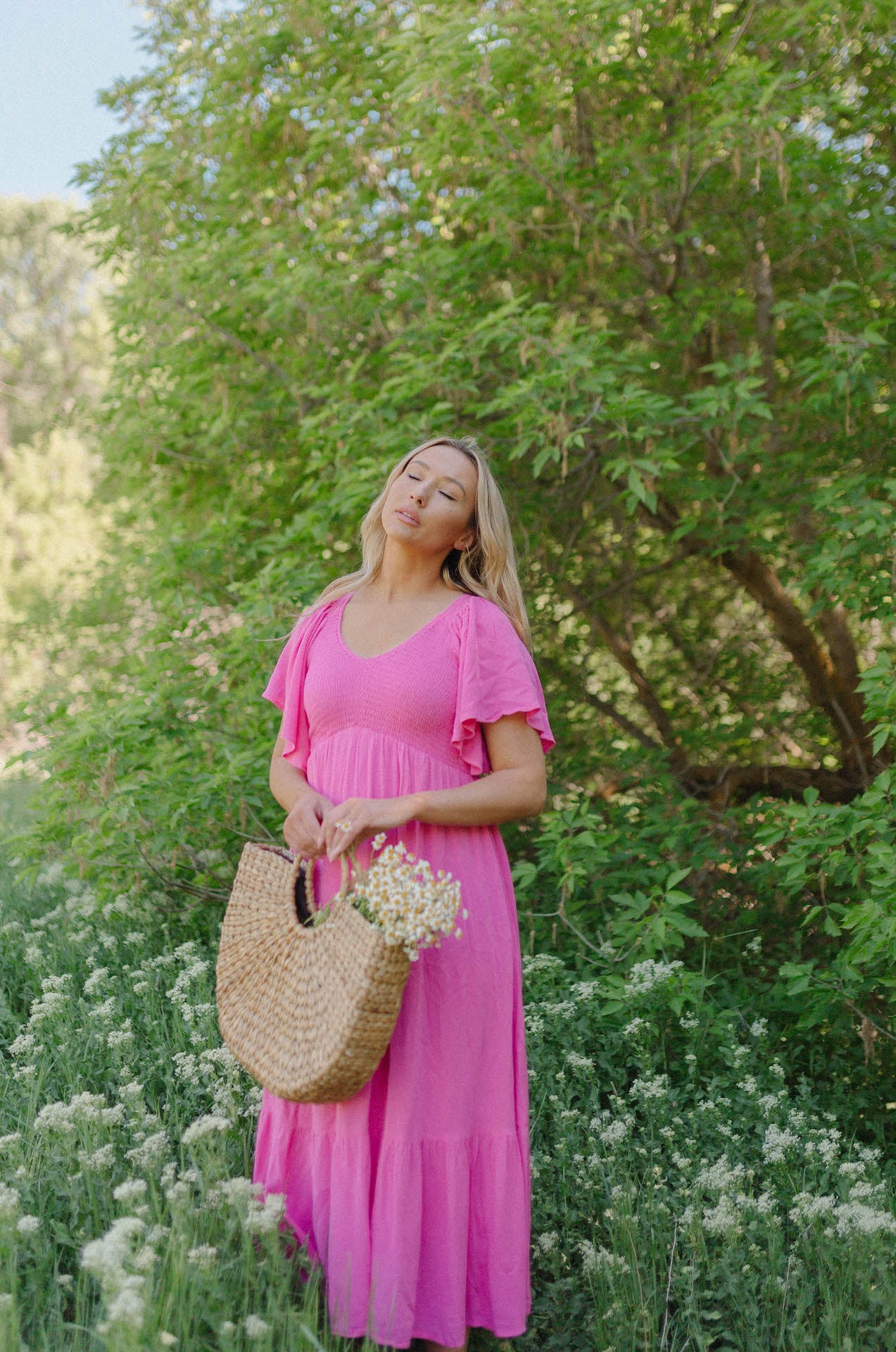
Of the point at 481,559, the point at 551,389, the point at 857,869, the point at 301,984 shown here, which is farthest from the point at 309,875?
the point at 551,389

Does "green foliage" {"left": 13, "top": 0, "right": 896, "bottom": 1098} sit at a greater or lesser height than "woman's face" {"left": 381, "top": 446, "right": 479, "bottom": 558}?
greater

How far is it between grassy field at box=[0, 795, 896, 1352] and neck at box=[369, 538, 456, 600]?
1.13 metres

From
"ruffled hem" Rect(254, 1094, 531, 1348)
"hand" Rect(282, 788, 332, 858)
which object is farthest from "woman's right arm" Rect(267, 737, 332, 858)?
"ruffled hem" Rect(254, 1094, 531, 1348)

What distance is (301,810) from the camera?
225 cm

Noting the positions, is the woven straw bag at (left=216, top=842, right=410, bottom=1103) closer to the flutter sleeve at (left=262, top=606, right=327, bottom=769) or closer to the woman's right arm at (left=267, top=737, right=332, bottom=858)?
the woman's right arm at (left=267, top=737, right=332, bottom=858)

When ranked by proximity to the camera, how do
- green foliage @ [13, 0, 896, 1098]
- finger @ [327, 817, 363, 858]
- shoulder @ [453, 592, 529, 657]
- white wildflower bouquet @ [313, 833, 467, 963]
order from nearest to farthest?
1. white wildflower bouquet @ [313, 833, 467, 963]
2. finger @ [327, 817, 363, 858]
3. shoulder @ [453, 592, 529, 657]
4. green foliage @ [13, 0, 896, 1098]

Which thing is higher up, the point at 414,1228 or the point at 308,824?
the point at 308,824

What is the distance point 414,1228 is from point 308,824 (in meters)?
0.76

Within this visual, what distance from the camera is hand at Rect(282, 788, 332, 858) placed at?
7.22ft

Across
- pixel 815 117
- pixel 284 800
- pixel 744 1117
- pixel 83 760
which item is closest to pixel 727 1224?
pixel 744 1117

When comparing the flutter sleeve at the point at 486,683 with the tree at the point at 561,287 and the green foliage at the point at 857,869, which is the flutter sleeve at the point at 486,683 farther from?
the tree at the point at 561,287

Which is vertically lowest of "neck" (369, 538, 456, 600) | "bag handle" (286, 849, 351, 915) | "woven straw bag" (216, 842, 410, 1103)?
"woven straw bag" (216, 842, 410, 1103)

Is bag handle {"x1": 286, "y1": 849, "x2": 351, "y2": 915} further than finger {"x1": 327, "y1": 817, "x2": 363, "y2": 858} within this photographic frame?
Yes

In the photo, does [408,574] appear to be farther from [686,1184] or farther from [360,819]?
[686,1184]
